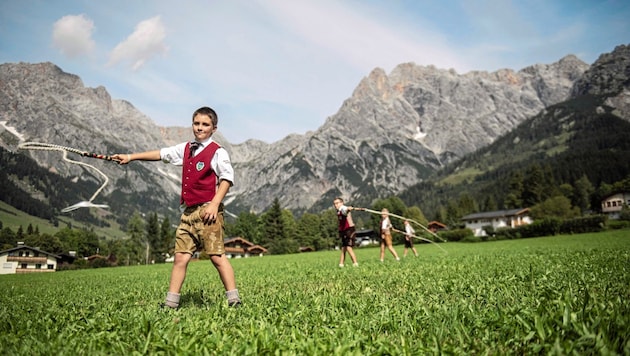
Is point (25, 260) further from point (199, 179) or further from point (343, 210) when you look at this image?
point (199, 179)

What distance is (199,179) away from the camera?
5770 millimetres

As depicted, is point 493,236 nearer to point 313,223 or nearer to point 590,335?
point 313,223

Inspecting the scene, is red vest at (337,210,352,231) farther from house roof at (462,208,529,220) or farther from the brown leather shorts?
house roof at (462,208,529,220)

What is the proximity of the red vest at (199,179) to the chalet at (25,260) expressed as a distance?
103m

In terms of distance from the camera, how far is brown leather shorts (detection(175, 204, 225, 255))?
5.64m

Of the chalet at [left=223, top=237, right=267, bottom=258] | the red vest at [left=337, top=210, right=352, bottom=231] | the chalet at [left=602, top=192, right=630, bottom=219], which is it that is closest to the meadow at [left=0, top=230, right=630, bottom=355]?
the red vest at [left=337, top=210, right=352, bottom=231]

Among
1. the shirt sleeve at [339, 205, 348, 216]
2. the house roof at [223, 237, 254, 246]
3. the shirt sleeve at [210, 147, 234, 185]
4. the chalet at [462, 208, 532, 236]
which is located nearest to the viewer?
the shirt sleeve at [210, 147, 234, 185]

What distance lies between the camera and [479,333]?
331cm

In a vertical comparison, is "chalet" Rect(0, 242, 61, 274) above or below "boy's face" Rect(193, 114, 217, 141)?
below

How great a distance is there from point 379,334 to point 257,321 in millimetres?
1334

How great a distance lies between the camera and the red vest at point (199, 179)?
573cm

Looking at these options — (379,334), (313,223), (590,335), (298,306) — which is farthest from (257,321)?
(313,223)

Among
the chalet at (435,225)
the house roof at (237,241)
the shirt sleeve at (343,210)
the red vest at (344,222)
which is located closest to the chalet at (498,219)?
the chalet at (435,225)

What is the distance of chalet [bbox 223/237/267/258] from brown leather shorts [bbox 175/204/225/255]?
362 ft
